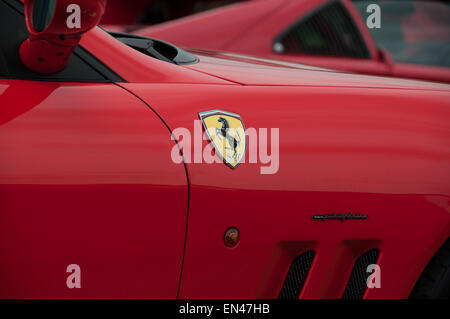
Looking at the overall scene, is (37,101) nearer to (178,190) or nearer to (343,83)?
(178,190)

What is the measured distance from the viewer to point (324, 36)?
4.41 m

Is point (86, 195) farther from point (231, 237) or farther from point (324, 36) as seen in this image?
point (324, 36)

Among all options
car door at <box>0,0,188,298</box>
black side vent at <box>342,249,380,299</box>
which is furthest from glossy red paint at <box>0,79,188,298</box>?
black side vent at <box>342,249,380,299</box>

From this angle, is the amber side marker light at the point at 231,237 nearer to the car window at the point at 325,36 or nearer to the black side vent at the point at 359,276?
the black side vent at the point at 359,276

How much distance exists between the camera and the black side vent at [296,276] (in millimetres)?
1791

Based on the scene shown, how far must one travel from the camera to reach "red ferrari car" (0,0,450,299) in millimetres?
1562

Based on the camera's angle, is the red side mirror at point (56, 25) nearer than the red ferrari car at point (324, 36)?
Yes

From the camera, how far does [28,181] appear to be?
5.05 feet

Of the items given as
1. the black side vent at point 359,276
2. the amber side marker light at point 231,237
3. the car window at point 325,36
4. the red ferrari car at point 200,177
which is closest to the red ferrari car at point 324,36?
the car window at point 325,36

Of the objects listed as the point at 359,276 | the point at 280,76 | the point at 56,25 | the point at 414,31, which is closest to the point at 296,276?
the point at 359,276

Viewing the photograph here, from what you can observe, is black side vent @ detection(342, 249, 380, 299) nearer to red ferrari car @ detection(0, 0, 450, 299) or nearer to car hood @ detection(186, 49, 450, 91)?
red ferrari car @ detection(0, 0, 450, 299)

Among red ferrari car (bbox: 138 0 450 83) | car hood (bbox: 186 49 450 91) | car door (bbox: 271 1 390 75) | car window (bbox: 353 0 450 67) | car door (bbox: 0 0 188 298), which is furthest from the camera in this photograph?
car window (bbox: 353 0 450 67)
